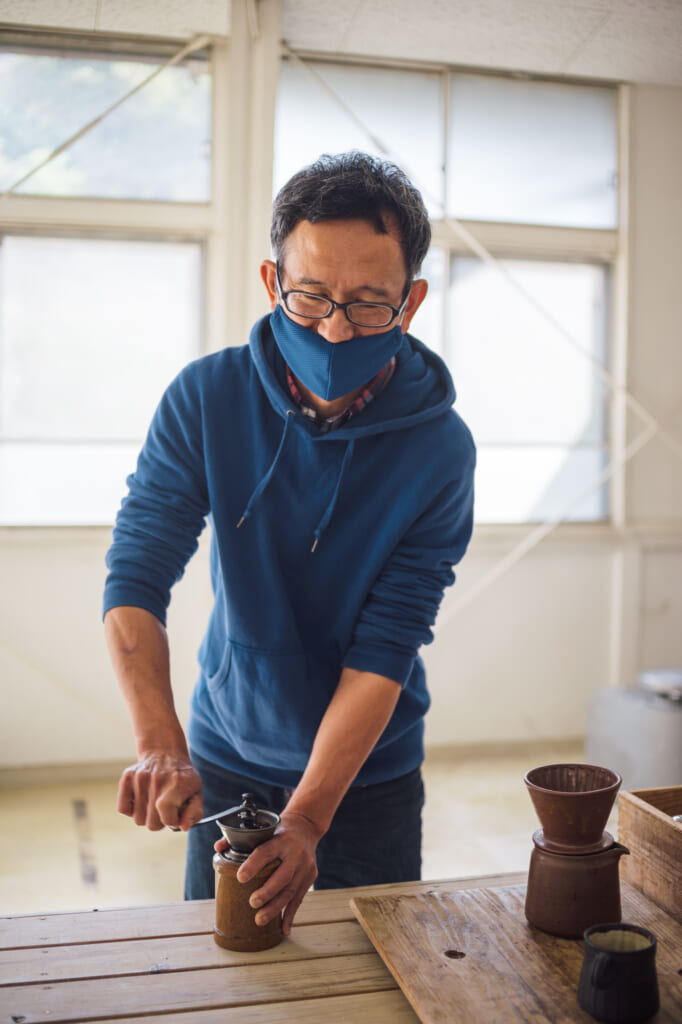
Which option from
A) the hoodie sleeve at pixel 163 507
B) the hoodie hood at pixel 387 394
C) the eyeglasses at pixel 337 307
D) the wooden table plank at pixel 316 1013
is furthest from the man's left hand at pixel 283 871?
the eyeglasses at pixel 337 307

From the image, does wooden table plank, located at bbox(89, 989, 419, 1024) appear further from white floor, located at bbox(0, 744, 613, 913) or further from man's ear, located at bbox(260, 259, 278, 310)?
white floor, located at bbox(0, 744, 613, 913)

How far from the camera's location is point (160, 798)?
1078 millimetres

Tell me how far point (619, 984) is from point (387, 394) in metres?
0.79

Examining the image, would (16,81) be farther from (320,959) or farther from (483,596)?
(320,959)

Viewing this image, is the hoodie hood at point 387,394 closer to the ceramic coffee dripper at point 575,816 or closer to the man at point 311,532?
the man at point 311,532

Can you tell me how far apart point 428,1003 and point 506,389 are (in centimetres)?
332

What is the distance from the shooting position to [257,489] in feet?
4.26

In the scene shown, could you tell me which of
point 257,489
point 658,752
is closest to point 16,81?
point 257,489

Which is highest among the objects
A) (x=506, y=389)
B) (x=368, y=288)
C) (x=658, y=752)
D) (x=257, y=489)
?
(x=506, y=389)

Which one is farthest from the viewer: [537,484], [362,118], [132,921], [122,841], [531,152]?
[537,484]

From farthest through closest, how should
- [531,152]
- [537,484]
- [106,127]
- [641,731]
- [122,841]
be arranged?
[537,484]
[531,152]
[106,127]
[641,731]
[122,841]

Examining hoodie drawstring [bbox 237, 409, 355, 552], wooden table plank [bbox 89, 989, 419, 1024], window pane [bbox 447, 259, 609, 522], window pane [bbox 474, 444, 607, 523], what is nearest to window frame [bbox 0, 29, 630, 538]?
window pane [bbox 447, 259, 609, 522]

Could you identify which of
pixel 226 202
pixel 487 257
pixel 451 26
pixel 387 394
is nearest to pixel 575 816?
pixel 387 394

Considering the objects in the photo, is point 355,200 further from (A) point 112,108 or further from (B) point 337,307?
(A) point 112,108
